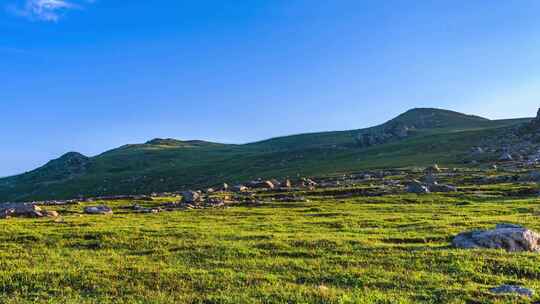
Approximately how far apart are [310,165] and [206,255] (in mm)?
128707

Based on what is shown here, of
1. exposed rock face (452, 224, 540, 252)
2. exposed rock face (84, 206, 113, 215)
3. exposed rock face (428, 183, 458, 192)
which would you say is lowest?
exposed rock face (452, 224, 540, 252)

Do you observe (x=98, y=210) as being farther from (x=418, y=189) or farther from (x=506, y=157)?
(x=506, y=157)

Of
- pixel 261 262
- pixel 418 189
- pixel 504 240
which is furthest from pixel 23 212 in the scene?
pixel 418 189

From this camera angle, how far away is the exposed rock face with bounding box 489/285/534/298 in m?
17.7

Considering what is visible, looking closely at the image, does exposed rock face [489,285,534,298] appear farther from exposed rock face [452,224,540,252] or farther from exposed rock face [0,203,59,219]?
exposed rock face [0,203,59,219]

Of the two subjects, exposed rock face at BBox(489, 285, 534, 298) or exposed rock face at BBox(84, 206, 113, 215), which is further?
exposed rock face at BBox(84, 206, 113, 215)

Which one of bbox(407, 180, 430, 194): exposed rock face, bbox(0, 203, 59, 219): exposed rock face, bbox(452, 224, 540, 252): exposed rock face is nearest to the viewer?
bbox(452, 224, 540, 252): exposed rock face

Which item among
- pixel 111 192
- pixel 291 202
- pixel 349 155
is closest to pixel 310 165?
pixel 349 155

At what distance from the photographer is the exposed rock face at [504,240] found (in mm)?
26312

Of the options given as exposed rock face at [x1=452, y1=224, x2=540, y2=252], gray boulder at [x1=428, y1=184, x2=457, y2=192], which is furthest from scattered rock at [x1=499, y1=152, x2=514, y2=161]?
exposed rock face at [x1=452, y1=224, x2=540, y2=252]

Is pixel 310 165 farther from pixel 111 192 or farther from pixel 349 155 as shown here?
pixel 111 192

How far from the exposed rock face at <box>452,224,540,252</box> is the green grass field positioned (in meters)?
1.78

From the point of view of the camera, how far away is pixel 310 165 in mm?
153875

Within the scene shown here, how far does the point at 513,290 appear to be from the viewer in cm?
1816
